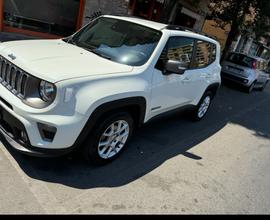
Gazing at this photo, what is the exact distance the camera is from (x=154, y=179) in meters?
3.87

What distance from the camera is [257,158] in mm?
5520

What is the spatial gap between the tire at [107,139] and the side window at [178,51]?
94cm

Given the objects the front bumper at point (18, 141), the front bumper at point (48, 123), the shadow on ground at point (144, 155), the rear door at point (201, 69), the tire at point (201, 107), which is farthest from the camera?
the tire at point (201, 107)

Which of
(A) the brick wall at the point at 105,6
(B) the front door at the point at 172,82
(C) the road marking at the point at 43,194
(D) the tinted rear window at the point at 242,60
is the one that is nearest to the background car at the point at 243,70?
(D) the tinted rear window at the point at 242,60

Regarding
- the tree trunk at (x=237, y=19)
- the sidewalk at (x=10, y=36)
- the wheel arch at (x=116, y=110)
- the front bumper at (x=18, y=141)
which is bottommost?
the sidewalk at (x=10, y=36)

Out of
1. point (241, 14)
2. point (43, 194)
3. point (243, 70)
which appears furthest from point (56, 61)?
point (241, 14)

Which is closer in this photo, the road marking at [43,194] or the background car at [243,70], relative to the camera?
the road marking at [43,194]

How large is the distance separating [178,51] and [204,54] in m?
1.18

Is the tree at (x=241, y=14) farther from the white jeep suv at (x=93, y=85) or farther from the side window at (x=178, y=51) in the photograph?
the white jeep suv at (x=93, y=85)

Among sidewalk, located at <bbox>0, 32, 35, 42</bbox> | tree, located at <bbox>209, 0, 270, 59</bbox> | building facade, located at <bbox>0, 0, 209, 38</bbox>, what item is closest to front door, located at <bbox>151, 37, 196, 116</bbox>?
building facade, located at <bbox>0, 0, 209, 38</bbox>

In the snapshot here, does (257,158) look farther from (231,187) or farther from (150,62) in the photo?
(150,62)

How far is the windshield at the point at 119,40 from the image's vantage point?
406 centimetres

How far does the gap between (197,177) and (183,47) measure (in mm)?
2047

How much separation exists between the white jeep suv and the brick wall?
17.4ft
